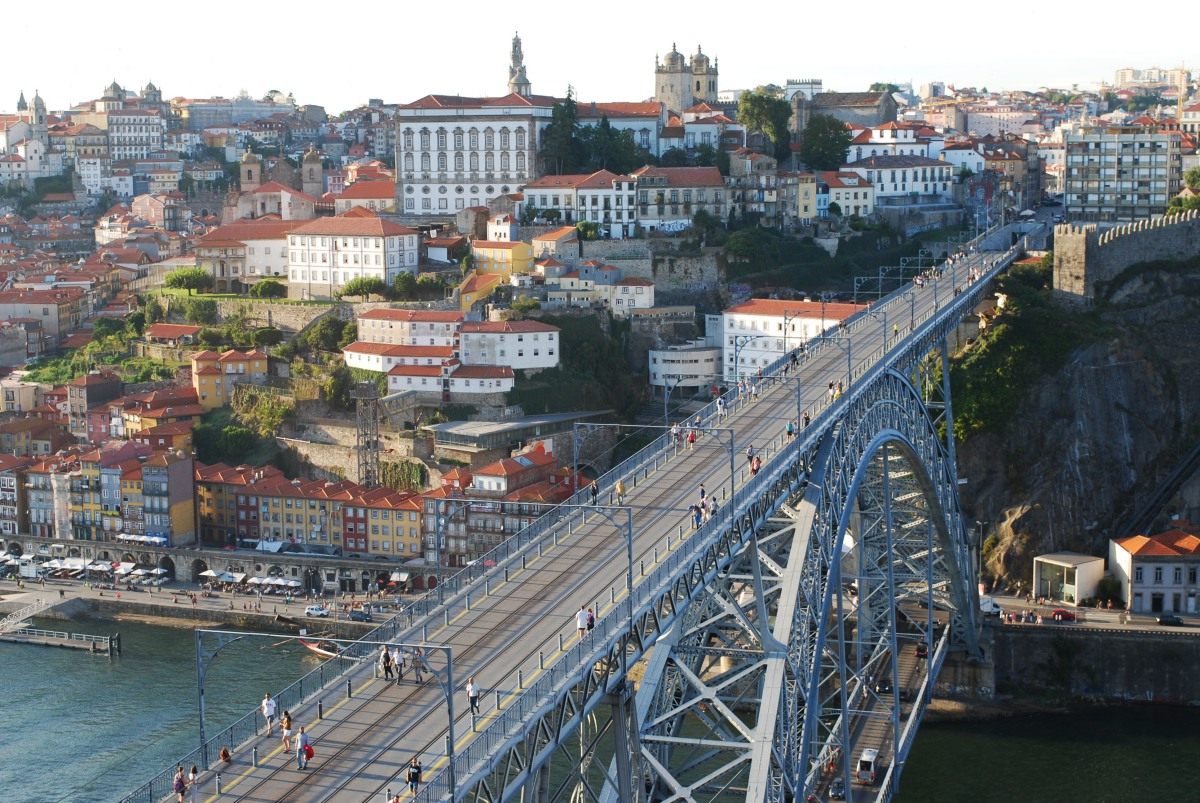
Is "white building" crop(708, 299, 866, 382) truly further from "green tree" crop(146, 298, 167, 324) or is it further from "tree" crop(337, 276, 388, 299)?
"green tree" crop(146, 298, 167, 324)

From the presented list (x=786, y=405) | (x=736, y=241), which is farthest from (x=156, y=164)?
(x=786, y=405)

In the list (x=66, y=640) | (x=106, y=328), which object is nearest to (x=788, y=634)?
(x=66, y=640)

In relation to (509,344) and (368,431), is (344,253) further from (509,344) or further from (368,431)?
(368,431)

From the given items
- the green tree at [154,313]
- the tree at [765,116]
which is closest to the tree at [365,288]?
the green tree at [154,313]

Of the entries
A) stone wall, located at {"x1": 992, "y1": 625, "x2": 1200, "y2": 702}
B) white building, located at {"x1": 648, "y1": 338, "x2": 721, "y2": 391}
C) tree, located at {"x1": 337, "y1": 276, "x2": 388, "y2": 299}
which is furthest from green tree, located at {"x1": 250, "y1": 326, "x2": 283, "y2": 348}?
stone wall, located at {"x1": 992, "y1": 625, "x2": 1200, "y2": 702}

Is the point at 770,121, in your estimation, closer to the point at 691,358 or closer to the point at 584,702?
the point at 691,358

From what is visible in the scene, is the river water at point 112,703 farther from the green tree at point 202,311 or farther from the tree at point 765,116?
the tree at point 765,116

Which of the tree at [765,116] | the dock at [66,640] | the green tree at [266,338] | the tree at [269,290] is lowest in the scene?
Answer: the dock at [66,640]
